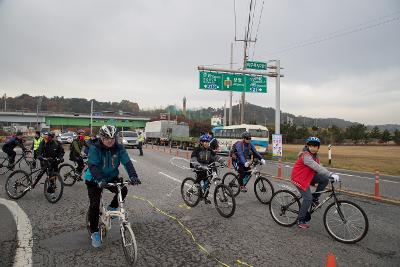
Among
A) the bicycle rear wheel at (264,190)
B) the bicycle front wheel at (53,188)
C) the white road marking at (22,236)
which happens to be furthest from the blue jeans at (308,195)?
the bicycle front wheel at (53,188)

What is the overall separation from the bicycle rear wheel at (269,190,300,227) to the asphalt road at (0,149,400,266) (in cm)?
16

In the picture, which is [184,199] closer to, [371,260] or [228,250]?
[228,250]

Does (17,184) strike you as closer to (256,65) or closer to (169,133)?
(256,65)

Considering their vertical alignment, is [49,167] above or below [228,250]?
above

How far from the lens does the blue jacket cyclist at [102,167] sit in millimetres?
4977

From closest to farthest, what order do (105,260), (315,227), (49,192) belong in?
(105,260) → (315,227) → (49,192)

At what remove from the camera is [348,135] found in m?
82.6

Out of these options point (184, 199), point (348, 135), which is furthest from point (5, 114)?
point (184, 199)

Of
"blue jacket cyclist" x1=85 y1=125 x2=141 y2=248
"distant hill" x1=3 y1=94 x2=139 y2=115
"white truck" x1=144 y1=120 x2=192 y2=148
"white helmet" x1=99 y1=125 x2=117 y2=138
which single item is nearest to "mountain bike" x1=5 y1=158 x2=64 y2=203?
"blue jacket cyclist" x1=85 y1=125 x2=141 y2=248

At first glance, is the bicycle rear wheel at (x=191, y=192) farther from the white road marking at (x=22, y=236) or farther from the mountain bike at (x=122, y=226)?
the white road marking at (x=22, y=236)

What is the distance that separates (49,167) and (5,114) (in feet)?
295

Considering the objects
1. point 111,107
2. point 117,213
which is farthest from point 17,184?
point 111,107

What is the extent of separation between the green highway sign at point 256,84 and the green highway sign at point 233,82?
0.38 meters

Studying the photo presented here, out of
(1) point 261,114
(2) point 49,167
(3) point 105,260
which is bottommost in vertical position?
(3) point 105,260
